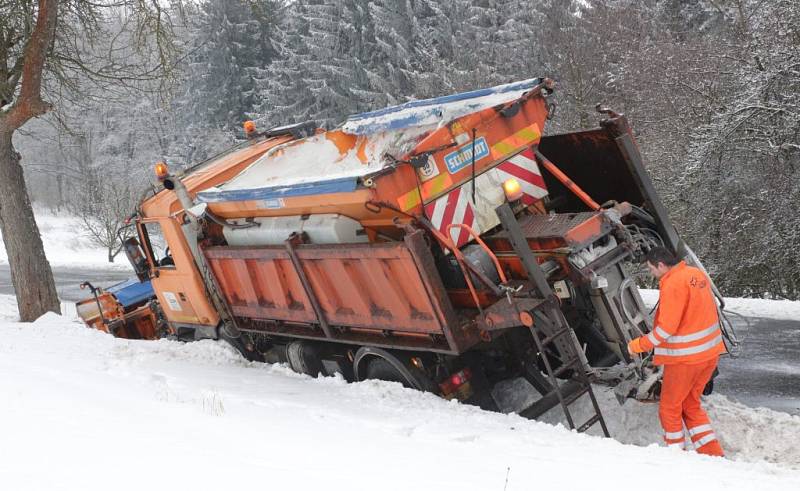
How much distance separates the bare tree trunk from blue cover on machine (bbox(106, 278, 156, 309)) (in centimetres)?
108

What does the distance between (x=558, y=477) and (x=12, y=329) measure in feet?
26.2

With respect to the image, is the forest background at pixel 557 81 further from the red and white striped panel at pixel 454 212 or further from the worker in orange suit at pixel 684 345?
the worker in orange suit at pixel 684 345

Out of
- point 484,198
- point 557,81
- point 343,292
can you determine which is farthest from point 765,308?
point 557,81

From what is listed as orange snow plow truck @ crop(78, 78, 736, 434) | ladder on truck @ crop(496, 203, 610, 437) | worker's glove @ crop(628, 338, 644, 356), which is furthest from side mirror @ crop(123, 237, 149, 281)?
worker's glove @ crop(628, 338, 644, 356)

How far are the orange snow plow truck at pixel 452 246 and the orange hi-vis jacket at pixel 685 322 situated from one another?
0.40 metres

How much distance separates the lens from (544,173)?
6.43 meters

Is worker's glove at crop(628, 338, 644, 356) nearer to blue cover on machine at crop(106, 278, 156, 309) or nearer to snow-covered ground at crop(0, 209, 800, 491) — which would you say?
snow-covered ground at crop(0, 209, 800, 491)

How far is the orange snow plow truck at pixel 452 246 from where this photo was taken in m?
5.09

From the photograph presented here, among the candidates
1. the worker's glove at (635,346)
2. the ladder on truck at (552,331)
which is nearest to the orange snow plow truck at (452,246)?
the ladder on truck at (552,331)

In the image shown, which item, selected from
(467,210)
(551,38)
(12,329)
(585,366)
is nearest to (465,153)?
(467,210)

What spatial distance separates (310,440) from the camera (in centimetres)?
438

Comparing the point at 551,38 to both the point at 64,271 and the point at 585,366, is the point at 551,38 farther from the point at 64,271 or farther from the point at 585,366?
the point at 64,271

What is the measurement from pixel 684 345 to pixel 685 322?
0.15m

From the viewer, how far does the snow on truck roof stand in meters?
5.61
